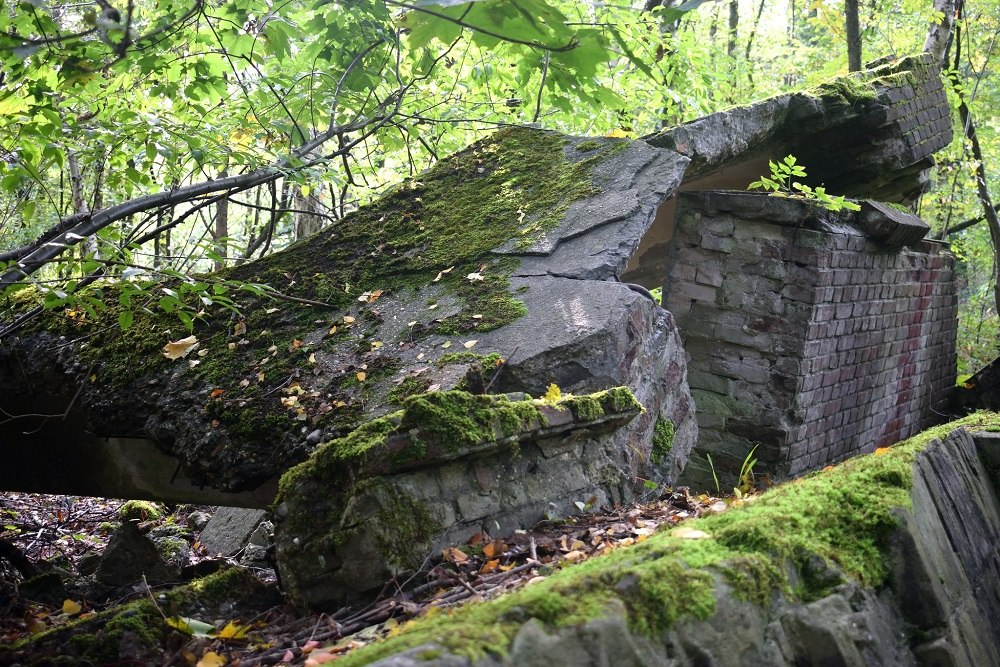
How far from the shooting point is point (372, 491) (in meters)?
2.35

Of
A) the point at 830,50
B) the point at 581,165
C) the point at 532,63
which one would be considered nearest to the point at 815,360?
the point at 581,165

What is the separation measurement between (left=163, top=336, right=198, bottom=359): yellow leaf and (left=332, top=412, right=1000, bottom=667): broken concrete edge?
2.42 metres

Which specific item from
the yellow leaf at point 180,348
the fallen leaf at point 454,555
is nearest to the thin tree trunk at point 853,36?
the yellow leaf at point 180,348

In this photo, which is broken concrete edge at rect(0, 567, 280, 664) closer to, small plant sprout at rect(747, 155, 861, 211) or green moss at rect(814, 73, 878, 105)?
small plant sprout at rect(747, 155, 861, 211)

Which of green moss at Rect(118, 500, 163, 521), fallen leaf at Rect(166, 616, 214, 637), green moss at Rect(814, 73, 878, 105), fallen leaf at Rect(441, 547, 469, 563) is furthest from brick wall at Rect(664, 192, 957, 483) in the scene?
fallen leaf at Rect(166, 616, 214, 637)

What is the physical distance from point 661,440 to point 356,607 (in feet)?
6.20

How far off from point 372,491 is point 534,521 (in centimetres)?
63

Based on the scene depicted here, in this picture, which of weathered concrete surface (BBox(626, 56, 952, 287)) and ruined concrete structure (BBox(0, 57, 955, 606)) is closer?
ruined concrete structure (BBox(0, 57, 955, 606))

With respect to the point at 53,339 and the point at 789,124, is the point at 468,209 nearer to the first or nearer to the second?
the point at 53,339

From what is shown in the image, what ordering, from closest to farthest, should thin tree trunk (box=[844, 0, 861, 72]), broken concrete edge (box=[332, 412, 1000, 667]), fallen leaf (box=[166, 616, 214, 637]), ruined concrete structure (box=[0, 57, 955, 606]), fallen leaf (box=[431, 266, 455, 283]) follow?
broken concrete edge (box=[332, 412, 1000, 667]) < fallen leaf (box=[166, 616, 214, 637]) < ruined concrete structure (box=[0, 57, 955, 606]) < fallen leaf (box=[431, 266, 455, 283]) < thin tree trunk (box=[844, 0, 861, 72])

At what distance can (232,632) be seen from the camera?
2.28m

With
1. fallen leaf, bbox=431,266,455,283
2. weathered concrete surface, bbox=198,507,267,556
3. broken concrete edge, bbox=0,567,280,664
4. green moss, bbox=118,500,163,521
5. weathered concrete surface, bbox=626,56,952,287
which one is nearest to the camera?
broken concrete edge, bbox=0,567,280,664

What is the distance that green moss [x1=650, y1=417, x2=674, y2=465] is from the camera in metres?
3.73

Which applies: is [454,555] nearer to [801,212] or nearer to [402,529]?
[402,529]
